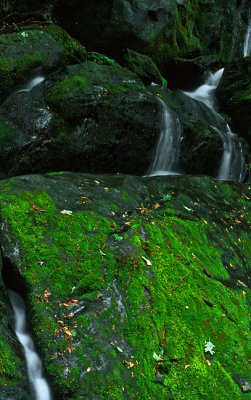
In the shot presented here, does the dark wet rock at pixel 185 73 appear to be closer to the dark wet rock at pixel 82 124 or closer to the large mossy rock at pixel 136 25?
the large mossy rock at pixel 136 25

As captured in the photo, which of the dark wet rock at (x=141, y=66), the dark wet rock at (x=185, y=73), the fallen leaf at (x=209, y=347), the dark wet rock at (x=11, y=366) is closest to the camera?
the dark wet rock at (x=11, y=366)

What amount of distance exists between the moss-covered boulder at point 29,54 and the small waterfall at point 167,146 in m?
2.92

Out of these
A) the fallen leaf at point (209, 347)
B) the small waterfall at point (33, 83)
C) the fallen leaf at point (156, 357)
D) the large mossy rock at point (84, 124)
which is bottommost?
the fallen leaf at point (209, 347)

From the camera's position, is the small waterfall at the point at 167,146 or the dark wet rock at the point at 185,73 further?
the dark wet rock at the point at 185,73

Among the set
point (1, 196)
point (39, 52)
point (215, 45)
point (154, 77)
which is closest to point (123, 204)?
point (1, 196)

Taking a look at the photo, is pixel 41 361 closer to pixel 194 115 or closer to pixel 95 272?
pixel 95 272

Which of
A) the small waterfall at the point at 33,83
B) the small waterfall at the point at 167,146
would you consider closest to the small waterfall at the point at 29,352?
the small waterfall at the point at 33,83

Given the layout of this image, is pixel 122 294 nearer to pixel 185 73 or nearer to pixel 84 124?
pixel 84 124

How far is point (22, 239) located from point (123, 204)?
6.01ft

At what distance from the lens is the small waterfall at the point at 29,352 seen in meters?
2.58

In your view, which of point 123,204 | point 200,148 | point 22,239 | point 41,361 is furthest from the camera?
point 200,148

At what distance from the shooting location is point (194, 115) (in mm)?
9961

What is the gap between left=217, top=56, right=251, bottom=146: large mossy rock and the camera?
11570 mm

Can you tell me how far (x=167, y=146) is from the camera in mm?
8719
